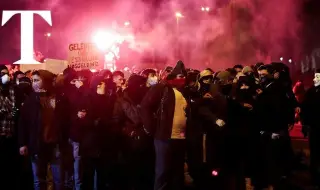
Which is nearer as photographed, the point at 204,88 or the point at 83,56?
the point at 204,88

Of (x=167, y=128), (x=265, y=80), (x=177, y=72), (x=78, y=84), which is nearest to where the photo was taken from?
(x=167, y=128)

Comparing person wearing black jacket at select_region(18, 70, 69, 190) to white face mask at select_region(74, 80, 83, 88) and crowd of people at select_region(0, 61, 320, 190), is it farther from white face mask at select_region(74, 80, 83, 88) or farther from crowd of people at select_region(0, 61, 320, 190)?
white face mask at select_region(74, 80, 83, 88)

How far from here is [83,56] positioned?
35.4ft

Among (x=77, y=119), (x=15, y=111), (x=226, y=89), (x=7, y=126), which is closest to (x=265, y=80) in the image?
(x=226, y=89)

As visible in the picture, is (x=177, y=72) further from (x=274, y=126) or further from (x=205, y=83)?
(x=274, y=126)

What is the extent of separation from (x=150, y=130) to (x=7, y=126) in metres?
2.15

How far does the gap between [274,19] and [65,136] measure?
63.4 feet

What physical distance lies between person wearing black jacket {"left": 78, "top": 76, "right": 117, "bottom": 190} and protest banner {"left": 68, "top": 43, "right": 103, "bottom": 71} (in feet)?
12.6

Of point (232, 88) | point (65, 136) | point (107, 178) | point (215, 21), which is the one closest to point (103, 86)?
point (65, 136)

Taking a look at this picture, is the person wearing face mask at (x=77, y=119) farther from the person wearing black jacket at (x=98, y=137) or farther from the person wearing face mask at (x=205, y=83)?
the person wearing face mask at (x=205, y=83)

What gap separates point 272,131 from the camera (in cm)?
697

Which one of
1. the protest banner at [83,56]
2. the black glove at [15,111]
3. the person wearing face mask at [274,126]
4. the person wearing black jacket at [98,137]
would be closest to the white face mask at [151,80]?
the person wearing black jacket at [98,137]

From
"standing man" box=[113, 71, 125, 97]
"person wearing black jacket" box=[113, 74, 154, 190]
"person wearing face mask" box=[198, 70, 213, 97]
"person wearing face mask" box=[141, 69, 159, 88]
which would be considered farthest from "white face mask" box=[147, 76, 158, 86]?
"person wearing face mask" box=[198, 70, 213, 97]

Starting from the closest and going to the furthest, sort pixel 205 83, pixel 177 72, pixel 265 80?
pixel 177 72, pixel 205 83, pixel 265 80
